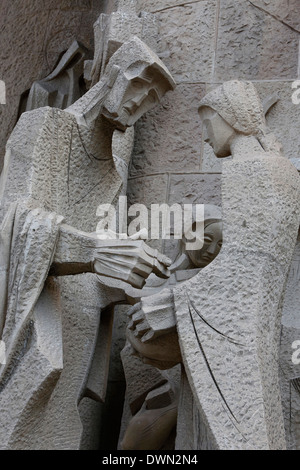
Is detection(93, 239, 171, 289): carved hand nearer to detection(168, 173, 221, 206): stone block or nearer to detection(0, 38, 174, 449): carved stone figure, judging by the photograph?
detection(0, 38, 174, 449): carved stone figure

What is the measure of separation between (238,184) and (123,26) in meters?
1.11

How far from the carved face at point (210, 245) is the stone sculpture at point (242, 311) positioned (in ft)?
0.88

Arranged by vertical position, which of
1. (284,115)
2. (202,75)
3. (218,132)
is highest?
(202,75)

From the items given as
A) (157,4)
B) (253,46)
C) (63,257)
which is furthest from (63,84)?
(63,257)

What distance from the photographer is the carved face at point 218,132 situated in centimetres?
416

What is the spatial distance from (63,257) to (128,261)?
0.70 ft

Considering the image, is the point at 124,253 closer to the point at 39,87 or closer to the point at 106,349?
the point at 106,349

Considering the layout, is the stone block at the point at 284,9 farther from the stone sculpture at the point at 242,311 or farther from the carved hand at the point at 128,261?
the carved hand at the point at 128,261

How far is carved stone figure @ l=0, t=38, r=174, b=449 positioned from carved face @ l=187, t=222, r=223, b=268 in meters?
0.28

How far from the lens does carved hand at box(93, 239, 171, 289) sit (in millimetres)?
3914

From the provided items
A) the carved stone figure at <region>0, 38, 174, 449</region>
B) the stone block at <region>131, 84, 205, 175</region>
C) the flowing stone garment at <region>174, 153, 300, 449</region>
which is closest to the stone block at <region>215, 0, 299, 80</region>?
the stone block at <region>131, 84, 205, 175</region>

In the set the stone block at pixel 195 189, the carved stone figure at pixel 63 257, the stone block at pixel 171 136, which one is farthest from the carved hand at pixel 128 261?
the stone block at pixel 171 136

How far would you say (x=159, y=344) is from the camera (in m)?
3.91

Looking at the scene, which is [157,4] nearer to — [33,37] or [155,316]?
[33,37]
